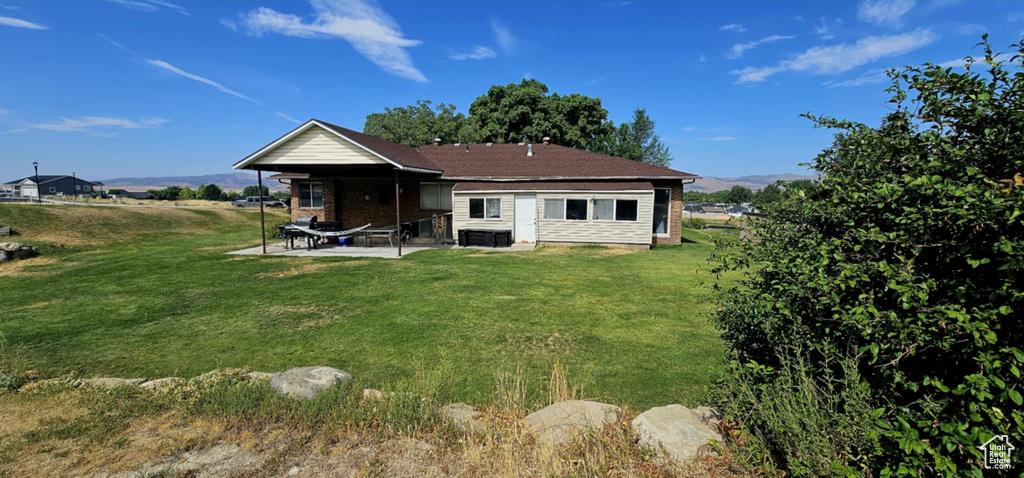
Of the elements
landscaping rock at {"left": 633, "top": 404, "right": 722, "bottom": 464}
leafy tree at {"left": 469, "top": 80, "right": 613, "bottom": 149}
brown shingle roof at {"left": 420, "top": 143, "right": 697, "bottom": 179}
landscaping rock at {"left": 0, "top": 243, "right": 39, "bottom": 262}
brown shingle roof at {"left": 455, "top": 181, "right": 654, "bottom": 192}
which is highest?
leafy tree at {"left": 469, "top": 80, "right": 613, "bottom": 149}

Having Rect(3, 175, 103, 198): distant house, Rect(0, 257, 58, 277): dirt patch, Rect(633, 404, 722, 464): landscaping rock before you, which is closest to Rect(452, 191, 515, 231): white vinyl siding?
Rect(0, 257, 58, 277): dirt patch

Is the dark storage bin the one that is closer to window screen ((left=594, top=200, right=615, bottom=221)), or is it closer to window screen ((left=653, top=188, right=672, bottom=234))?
window screen ((left=594, top=200, right=615, bottom=221))

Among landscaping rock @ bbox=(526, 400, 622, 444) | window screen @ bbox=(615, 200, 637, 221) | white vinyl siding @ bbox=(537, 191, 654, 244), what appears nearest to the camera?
landscaping rock @ bbox=(526, 400, 622, 444)

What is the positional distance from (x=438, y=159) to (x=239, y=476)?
17.5 m

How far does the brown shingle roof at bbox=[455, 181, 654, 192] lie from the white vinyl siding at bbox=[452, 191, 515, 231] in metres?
0.27

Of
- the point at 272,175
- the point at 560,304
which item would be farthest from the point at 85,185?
the point at 560,304

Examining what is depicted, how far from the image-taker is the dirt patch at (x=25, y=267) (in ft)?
35.1

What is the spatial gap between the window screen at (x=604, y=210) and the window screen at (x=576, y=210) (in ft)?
1.32

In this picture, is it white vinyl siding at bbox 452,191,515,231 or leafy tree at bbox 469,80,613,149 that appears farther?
leafy tree at bbox 469,80,613,149

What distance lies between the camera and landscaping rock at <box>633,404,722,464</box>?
2.74m

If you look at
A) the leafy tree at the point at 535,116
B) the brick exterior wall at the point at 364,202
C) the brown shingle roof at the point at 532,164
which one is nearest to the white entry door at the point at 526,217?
the brown shingle roof at the point at 532,164

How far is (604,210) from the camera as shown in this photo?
1570 centimetres

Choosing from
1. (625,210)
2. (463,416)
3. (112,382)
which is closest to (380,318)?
(112,382)

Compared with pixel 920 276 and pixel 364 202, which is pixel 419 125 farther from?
pixel 920 276
